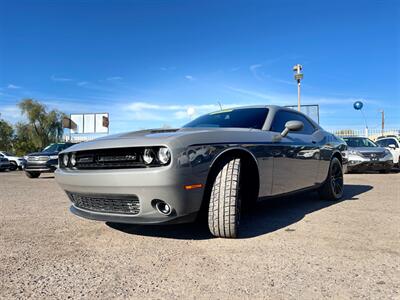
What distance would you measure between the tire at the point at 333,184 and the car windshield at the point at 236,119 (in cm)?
161

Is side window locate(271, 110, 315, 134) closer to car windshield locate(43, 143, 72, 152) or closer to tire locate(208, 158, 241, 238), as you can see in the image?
tire locate(208, 158, 241, 238)

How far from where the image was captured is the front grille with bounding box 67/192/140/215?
2.50m

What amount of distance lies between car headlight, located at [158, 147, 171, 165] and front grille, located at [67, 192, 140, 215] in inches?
13.8

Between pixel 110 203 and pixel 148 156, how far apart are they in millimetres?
558

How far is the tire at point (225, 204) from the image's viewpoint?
256cm

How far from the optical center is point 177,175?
7.66 feet

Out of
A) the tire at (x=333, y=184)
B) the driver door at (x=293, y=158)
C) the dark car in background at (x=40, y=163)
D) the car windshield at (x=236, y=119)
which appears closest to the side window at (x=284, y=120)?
the driver door at (x=293, y=158)

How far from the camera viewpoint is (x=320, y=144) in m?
4.40

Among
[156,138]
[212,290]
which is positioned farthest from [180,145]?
[212,290]

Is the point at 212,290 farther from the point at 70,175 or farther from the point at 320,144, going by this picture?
the point at 320,144

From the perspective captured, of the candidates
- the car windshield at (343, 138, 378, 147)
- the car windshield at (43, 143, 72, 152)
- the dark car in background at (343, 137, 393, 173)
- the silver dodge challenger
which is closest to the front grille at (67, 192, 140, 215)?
the silver dodge challenger

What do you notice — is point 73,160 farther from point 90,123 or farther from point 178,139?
point 90,123

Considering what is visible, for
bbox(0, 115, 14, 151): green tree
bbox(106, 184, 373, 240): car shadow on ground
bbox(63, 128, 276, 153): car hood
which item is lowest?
bbox(106, 184, 373, 240): car shadow on ground

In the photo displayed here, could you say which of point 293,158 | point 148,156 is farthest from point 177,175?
point 293,158
